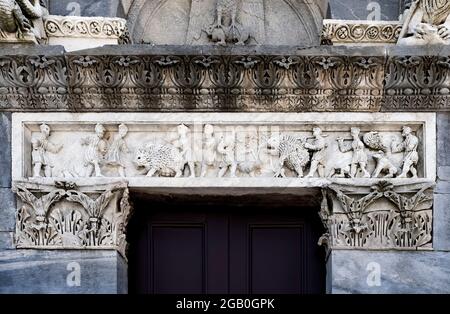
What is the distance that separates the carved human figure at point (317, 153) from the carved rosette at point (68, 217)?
5.76ft

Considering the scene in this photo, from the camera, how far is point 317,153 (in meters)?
10.7

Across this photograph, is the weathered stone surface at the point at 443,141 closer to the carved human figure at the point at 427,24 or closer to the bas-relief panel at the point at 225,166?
the bas-relief panel at the point at 225,166

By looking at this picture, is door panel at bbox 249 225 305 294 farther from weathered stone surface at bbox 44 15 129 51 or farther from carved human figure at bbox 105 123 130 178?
weathered stone surface at bbox 44 15 129 51

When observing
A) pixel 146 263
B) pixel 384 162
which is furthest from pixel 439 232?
pixel 146 263

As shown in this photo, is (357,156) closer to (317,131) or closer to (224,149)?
(317,131)

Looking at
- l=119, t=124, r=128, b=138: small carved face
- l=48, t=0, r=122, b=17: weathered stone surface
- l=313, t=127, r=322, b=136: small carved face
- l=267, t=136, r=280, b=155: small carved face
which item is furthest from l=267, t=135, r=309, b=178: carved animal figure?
l=48, t=0, r=122, b=17: weathered stone surface

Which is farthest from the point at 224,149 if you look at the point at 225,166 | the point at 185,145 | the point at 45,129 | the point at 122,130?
the point at 45,129

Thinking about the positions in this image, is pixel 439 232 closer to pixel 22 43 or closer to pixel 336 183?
pixel 336 183

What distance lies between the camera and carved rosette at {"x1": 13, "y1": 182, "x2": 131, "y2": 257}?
10547 mm

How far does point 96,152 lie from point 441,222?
3.29m

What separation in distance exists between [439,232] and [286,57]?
2.15 meters

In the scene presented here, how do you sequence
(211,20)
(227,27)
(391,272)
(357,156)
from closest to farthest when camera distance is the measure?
(391,272) < (357,156) < (227,27) < (211,20)
